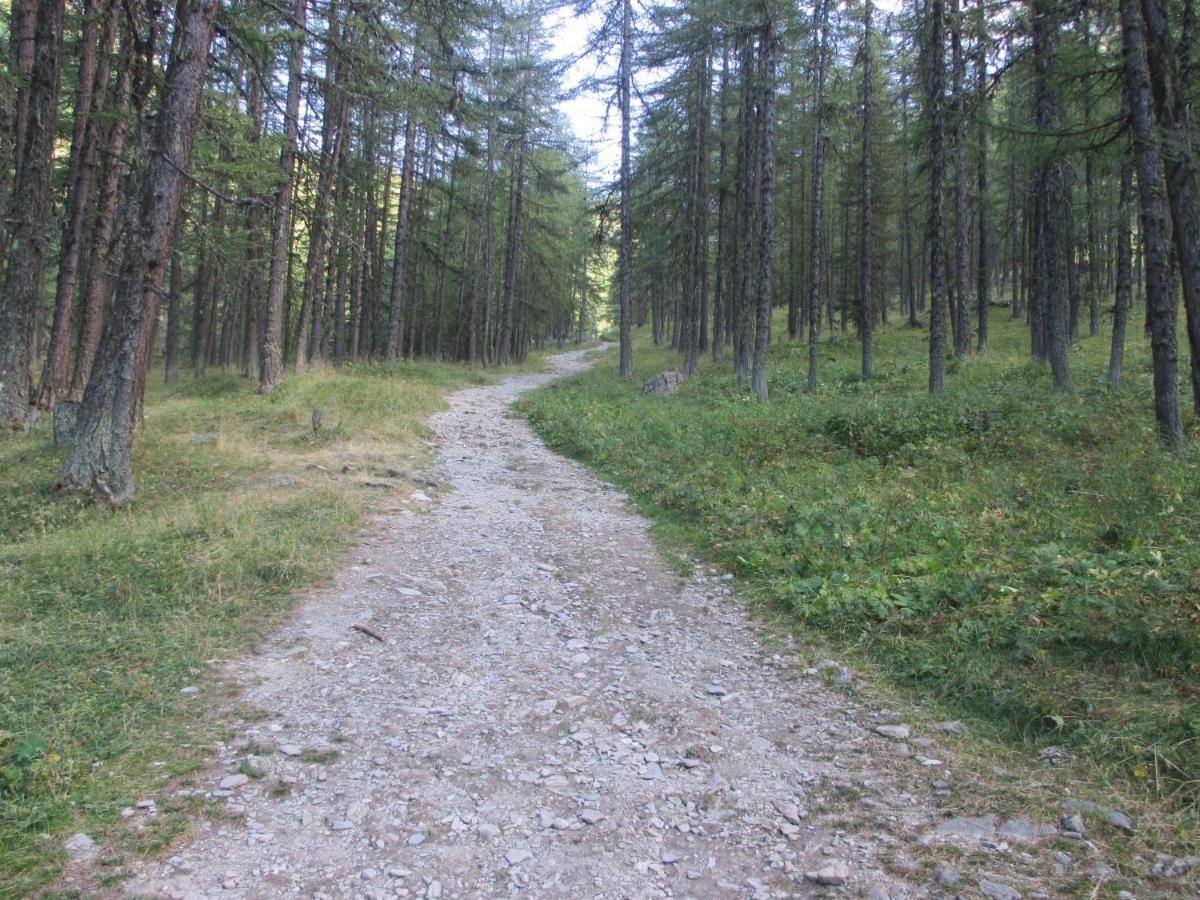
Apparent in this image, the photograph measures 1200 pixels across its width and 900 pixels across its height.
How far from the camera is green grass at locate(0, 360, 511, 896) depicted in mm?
3087

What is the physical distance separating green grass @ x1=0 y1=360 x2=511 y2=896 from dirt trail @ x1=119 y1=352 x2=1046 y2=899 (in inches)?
13.0

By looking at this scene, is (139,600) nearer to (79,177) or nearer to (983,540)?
(983,540)

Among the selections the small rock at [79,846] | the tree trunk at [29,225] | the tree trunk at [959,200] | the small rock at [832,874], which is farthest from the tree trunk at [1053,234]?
the tree trunk at [29,225]

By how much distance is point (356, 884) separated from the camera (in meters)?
2.75

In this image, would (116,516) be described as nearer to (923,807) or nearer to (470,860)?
(470,860)

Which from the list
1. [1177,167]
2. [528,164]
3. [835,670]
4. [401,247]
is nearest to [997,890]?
[835,670]

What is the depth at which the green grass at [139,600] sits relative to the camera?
309 cm

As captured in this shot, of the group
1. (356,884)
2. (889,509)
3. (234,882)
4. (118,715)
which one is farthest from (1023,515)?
(118,715)

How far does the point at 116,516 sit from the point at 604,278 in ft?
194

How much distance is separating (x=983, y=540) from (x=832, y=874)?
442cm

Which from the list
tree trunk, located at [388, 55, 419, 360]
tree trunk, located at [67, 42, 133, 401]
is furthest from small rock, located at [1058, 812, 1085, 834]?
tree trunk, located at [388, 55, 419, 360]

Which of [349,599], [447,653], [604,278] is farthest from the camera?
[604,278]

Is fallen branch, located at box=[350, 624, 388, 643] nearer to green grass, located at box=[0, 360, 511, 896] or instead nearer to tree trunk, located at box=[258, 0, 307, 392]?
green grass, located at box=[0, 360, 511, 896]

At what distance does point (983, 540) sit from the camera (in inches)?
245
